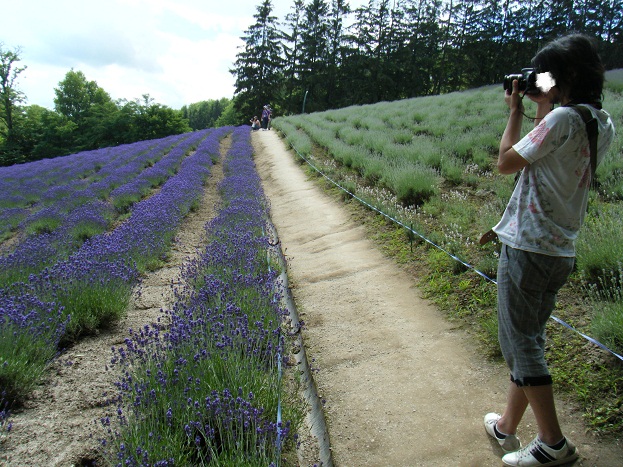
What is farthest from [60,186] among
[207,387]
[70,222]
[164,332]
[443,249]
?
[207,387]

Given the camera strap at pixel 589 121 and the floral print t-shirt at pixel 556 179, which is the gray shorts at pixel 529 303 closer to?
the floral print t-shirt at pixel 556 179

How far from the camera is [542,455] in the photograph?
1938mm

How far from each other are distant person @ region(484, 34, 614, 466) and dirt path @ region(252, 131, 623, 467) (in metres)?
0.34

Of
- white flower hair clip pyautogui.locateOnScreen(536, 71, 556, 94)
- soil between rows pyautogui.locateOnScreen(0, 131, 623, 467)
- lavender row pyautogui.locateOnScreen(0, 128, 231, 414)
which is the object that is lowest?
soil between rows pyautogui.locateOnScreen(0, 131, 623, 467)

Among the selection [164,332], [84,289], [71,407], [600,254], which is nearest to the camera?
[71,407]

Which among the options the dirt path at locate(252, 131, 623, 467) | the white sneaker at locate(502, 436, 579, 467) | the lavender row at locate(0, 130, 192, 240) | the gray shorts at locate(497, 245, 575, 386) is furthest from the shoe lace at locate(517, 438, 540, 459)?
the lavender row at locate(0, 130, 192, 240)

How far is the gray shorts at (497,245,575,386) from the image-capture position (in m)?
1.85

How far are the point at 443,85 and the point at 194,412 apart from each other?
51.6 m

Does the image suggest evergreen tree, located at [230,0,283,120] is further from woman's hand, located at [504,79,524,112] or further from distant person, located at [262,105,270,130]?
woman's hand, located at [504,79,524,112]

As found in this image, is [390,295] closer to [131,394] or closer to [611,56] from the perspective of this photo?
[131,394]

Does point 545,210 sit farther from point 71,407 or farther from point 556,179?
point 71,407

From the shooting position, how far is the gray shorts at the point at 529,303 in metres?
1.85

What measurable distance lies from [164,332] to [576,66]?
340 cm

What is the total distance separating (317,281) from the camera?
481cm
